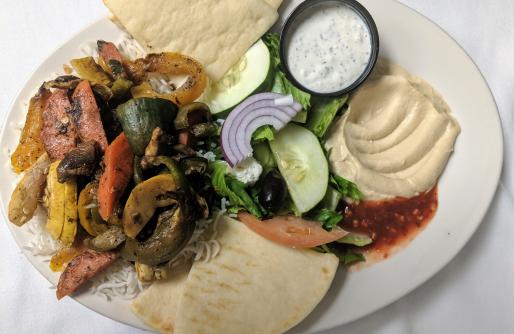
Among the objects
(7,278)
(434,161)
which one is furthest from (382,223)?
(7,278)

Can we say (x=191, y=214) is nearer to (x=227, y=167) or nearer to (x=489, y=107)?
(x=227, y=167)

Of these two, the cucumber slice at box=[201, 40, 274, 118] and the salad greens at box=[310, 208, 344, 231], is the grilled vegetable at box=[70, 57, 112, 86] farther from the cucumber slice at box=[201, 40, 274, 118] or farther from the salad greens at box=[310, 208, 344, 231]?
the salad greens at box=[310, 208, 344, 231]

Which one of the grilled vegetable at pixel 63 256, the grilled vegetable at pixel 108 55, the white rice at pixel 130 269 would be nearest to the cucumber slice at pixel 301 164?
the white rice at pixel 130 269

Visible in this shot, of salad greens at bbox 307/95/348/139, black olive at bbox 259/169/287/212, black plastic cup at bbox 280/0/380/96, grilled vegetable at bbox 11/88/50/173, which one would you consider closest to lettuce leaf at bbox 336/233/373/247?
black olive at bbox 259/169/287/212

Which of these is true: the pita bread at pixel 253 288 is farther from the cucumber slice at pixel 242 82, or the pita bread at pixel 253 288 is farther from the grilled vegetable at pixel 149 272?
the cucumber slice at pixel 242 82

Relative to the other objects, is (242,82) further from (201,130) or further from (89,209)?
(89,209)
